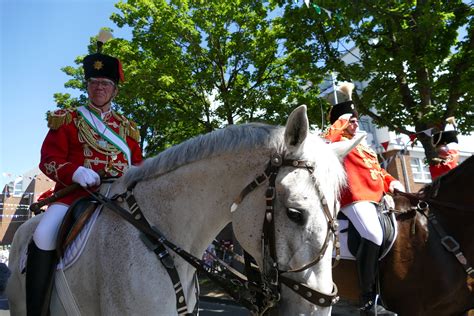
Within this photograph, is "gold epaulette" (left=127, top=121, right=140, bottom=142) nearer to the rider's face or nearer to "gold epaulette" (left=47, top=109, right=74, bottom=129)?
the rider's face

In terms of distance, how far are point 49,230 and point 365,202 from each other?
342cm

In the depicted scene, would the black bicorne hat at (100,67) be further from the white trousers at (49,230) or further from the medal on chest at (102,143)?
the white trousers at (49,230)

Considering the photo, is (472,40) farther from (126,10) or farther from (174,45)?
(126,10)

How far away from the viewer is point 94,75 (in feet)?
11.4

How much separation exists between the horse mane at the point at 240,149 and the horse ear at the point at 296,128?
0.24 feet

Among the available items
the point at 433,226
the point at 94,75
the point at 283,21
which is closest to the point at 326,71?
the point at 283,21

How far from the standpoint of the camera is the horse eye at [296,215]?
2297mm

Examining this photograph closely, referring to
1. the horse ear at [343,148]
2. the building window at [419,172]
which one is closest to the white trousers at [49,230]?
the horse ear at [343,148]

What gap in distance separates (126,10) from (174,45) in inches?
122

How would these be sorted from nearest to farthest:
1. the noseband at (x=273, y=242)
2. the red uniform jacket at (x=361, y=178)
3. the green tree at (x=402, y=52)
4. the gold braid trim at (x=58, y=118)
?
the noseband at (x=273, y=242) < the gold braid trim at (x=58, y=118) < the red uniform jacket at (x=361, y=178) < the green tree at (x=402, y=52)

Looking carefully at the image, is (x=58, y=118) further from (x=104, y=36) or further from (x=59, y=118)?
(x=104, y=36)

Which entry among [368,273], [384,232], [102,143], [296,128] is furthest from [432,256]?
[102,143]

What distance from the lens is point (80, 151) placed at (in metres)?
3.21

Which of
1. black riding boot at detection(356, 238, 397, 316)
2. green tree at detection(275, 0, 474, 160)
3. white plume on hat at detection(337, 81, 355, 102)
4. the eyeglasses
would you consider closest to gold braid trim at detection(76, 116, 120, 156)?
the eyeglasses
